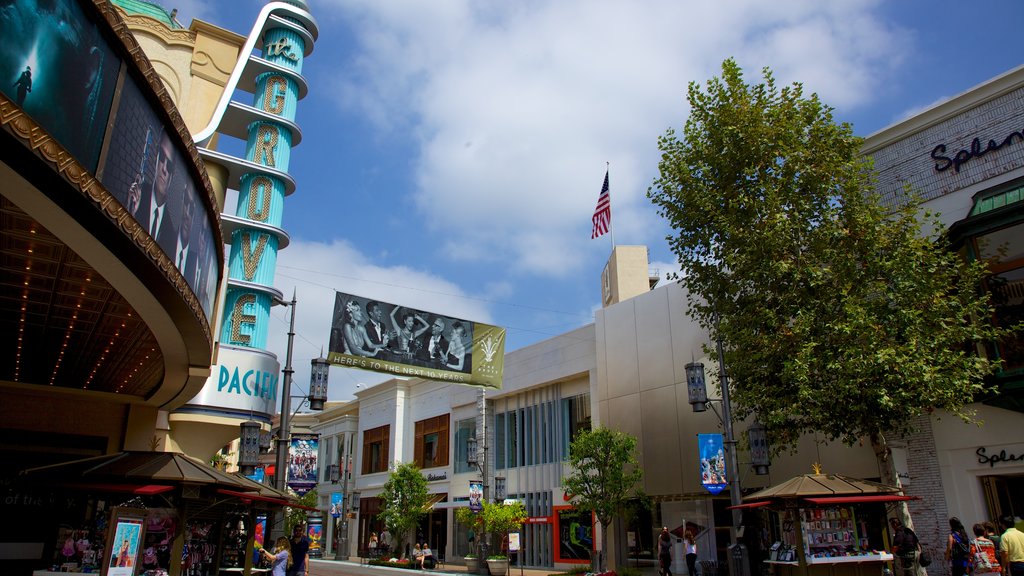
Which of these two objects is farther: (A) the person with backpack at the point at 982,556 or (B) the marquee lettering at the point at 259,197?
(B) the marquee lettering at the point at 259,197

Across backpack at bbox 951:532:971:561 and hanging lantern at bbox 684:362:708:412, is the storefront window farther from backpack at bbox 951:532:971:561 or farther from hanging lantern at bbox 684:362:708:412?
hanging lantern at bbox 684:362:708:412

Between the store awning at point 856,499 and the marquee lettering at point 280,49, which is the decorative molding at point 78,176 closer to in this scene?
the store awning at point 856,499

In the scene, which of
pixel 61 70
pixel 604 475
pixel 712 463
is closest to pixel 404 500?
pixel 604 475

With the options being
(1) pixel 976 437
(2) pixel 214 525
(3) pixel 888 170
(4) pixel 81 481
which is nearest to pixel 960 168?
(3) pixel 888 170

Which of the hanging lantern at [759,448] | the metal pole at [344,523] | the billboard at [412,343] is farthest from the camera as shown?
the metal pole at [344,523]

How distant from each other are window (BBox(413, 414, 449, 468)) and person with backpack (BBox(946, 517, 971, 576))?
31412 mm

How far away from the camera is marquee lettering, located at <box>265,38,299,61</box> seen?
91.5ft

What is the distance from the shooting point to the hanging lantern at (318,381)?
1903 cm

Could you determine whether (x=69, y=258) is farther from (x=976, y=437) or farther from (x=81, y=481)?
(x=976, y=437)

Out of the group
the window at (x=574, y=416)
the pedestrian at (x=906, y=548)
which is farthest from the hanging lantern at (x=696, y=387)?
the window at (x=574, y=416)

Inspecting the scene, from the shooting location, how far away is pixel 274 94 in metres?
27.2

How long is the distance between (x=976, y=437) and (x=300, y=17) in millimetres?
26909

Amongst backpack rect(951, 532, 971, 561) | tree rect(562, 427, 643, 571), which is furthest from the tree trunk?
tree rect(562, 427, 643, 571)

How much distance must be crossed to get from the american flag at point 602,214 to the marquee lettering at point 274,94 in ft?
44.2
